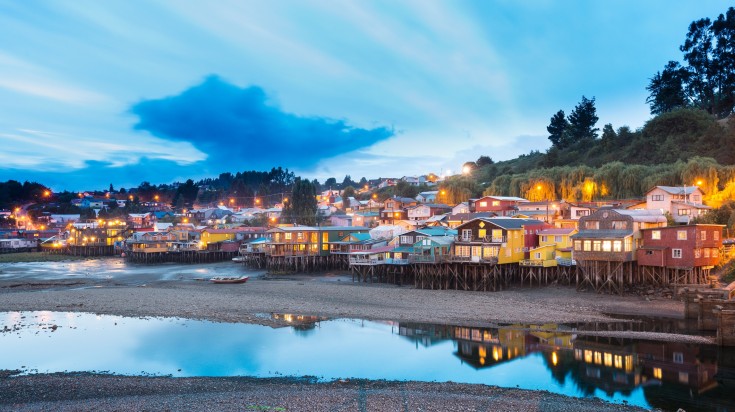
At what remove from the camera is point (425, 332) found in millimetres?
30359

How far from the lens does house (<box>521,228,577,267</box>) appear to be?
4525 cm

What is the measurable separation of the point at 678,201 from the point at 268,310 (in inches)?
1754

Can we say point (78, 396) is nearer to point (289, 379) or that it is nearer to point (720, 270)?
point (289, 379)

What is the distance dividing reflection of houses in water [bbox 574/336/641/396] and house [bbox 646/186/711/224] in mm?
30115

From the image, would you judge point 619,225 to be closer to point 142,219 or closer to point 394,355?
point 394,355

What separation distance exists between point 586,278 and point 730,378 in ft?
65.6

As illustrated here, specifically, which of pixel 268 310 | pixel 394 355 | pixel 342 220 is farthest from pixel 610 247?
pixel 342 220

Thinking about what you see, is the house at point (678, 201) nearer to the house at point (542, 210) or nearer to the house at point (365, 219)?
the house at point (542, 210)

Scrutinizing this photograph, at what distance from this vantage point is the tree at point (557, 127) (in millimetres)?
116938

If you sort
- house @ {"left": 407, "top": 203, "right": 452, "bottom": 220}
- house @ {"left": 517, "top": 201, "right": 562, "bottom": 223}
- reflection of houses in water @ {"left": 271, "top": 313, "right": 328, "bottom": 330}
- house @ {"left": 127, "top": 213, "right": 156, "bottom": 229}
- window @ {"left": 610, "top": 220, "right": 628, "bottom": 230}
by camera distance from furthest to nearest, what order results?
house @ {"left": 127, "top": 213, "right": 156, "bottom": 229} < house @ {"left": 407, "top": 203, "right": 452, "bottom": 220} < house @ {"left": 517, "top": 201, "right": 562, "bottom": 223} < window @ {"left": 610, "top": 220, "right": 628, "bottom": 230} < reflection of houses in water @ {"left": 271, "top": 313, "right": 328, "bottom": 330}

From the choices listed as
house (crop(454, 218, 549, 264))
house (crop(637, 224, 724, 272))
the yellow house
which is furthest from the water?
Answer: the yellow house

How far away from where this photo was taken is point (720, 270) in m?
40.5

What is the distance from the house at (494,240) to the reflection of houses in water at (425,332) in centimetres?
1589

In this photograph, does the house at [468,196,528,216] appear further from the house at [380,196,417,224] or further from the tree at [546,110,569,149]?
the tree at [546,110,569,149]
